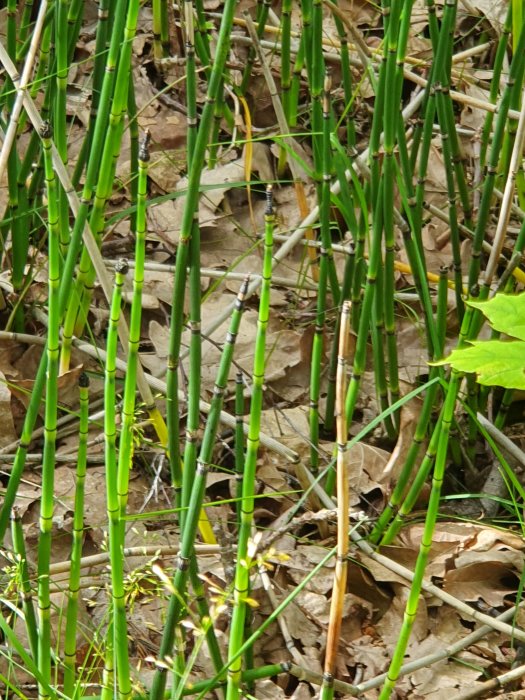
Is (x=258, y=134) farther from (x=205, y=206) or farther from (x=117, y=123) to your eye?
(x=117, y=123)

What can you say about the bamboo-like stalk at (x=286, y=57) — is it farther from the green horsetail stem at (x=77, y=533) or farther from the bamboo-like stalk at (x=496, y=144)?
the green horsetail stem at (x=77, y=533)

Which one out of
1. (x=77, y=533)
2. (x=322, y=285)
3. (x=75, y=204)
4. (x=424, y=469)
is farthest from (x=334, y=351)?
(x=77, y=533)

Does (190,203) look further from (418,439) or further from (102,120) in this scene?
(418,439)

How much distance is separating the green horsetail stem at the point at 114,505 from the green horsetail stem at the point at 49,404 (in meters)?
0.07

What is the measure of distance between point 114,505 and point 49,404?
145 millimetres

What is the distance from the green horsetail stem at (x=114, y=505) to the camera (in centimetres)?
88

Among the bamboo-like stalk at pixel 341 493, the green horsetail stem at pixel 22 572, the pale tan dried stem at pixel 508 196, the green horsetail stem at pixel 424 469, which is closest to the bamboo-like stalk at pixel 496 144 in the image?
the pale tan dried stem at pixel 508 196

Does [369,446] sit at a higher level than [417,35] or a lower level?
lower

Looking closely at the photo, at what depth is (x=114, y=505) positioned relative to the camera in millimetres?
901

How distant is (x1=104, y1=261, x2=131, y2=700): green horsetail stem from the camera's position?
885 millimetres

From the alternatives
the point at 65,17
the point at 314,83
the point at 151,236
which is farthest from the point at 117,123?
the point at 151,236

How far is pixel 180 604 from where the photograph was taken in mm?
983

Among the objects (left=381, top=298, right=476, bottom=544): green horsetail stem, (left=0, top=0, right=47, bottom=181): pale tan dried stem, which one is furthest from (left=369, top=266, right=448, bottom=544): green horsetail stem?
(left=0, top=0, right=47, bottom=181): pale tan dried stem

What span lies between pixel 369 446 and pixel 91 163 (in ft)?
2.51
